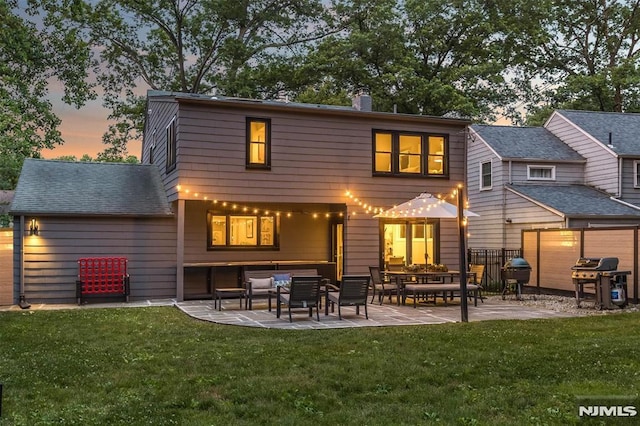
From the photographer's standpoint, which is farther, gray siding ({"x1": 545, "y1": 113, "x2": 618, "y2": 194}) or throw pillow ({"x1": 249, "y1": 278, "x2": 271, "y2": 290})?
gray siding ({"x1": 545, "y1": 113, "x2": 618, "y2": 194})

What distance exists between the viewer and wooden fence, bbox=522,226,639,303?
44.4ft

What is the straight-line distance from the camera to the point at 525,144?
22.1m

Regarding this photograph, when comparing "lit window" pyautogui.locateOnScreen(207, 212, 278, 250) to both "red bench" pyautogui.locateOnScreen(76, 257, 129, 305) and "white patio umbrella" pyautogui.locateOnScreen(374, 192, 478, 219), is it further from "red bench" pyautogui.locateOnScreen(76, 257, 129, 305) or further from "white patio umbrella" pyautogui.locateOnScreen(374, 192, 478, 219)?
"white patio umbrella" pyautogui.locateOnScreen(374, 192, 478, 219)

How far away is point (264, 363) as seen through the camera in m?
6.89

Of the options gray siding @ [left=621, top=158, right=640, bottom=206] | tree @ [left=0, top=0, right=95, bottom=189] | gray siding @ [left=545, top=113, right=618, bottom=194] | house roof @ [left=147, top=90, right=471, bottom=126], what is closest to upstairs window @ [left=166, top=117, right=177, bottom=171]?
house roof @ [left=147, top=90, right=471, bottom=126]

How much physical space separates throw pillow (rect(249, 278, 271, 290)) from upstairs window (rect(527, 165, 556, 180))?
41.3ft

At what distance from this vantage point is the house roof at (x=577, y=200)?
17.9 meters

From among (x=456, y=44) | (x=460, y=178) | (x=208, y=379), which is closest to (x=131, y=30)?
(x=456, y=44)

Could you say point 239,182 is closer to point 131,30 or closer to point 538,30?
point 131,30

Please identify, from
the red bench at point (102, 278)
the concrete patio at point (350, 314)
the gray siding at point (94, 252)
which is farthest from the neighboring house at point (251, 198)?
the concrete patio at point (350, 314)

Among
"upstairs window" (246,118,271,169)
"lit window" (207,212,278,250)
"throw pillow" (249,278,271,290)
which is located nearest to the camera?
"throw pillow" (249,278,271,290)

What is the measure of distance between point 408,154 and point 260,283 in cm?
588

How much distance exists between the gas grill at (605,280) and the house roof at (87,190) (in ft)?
32.5

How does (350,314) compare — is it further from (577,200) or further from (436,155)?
(577,200)
